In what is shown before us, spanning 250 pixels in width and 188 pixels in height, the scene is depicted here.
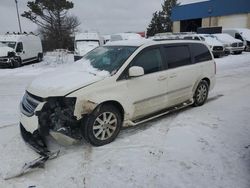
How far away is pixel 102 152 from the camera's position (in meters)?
4.48

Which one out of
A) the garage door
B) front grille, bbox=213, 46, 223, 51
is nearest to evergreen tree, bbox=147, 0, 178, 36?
the garage door

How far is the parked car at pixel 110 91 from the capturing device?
14.1ft

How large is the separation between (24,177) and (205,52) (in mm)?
5204

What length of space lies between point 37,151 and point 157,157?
1.89 meters

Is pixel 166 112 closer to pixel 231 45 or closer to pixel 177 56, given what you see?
pixel 177 56

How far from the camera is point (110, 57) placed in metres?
5.38

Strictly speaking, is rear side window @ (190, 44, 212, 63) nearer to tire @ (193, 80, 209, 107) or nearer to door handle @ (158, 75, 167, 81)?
tire @ (193, 80, 209, 107)

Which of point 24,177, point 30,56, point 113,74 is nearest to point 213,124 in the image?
point 113,74

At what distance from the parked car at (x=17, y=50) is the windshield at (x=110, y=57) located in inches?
516

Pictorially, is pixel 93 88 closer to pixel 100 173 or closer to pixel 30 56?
pixel 100 173

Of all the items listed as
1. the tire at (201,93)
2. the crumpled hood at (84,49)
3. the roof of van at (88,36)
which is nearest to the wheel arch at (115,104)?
the tire at (201,93)

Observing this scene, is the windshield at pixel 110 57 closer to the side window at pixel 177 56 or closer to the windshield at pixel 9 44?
the side window at pixel 177 56

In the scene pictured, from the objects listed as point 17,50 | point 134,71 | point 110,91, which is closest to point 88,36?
point 17,50

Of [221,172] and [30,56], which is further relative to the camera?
[30,56]
